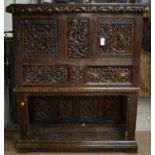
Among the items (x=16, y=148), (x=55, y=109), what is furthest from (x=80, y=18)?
(x=16, y=148)

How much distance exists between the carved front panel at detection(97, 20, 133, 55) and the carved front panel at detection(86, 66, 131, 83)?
127 millimetres

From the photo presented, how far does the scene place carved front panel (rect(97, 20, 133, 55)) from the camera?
217cm

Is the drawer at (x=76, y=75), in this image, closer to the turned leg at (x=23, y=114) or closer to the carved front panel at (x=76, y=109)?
the turned leg at (x=23, y=114)

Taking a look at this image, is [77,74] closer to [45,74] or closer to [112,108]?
[45,74]

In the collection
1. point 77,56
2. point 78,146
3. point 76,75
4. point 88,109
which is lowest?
point 78,146

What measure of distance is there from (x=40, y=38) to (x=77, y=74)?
398 mm

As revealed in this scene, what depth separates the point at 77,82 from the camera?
7.36 feet

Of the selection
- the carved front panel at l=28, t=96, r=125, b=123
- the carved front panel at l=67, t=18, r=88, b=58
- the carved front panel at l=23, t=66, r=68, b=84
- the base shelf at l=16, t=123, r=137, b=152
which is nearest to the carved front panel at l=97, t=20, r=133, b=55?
the carved front panel at l=67, t=18, r=88, b=58

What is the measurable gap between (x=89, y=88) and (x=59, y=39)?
45 cm

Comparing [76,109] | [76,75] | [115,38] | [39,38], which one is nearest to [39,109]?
[76,109]

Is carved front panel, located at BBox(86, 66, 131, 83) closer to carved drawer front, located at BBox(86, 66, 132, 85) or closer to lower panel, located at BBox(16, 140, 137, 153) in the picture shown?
carved drawer front, located at BBox(86, 66, 132, 85)

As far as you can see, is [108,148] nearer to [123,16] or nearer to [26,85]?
[26,85]

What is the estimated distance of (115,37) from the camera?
218cm

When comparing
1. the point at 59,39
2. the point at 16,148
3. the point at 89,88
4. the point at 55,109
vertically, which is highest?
the point at 59,39
